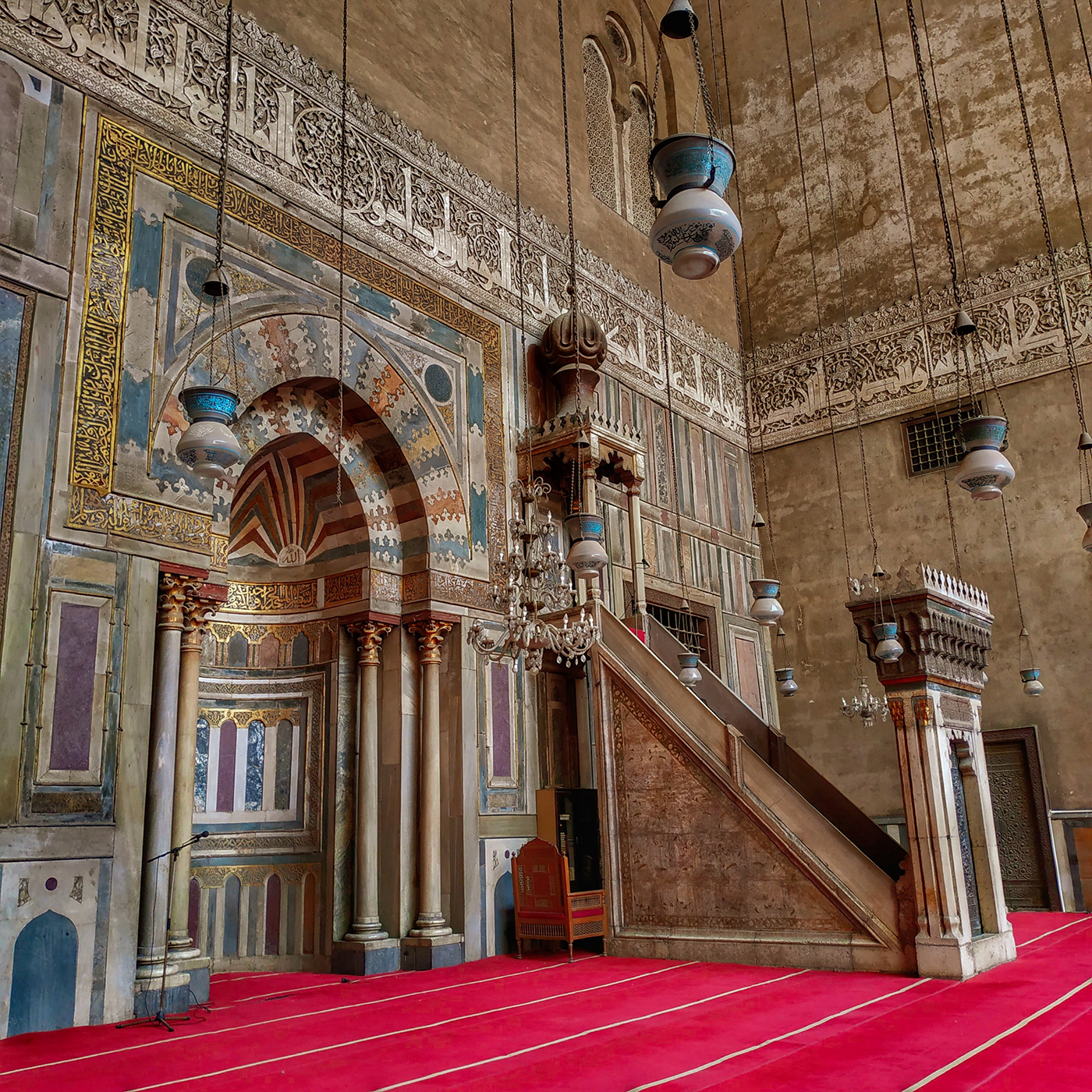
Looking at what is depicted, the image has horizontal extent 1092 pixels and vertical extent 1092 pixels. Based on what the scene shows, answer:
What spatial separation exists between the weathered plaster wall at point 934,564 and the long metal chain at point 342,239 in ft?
22.6

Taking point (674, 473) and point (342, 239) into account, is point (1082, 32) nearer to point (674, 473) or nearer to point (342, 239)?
point (674, 473)

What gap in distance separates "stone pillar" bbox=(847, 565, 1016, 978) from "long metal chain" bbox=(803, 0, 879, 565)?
4.82m

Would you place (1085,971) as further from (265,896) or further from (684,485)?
(684,485)

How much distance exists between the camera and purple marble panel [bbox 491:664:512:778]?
863cm

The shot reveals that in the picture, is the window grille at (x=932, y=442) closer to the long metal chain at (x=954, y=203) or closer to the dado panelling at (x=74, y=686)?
the long metal chain at (x=954, y=203)

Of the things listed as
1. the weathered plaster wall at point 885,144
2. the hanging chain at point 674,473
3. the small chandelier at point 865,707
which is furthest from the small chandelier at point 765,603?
the weathered plaster wall at point 885,144

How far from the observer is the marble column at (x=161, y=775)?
5852mm

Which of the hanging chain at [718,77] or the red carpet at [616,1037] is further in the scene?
the hanging chain at [718,77]

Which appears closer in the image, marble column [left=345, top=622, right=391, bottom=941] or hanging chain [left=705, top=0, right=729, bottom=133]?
marble column [left=345, top=622, right=391, bottom=941]

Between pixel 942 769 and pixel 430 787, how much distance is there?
3.87 metres

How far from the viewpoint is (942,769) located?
6.88m

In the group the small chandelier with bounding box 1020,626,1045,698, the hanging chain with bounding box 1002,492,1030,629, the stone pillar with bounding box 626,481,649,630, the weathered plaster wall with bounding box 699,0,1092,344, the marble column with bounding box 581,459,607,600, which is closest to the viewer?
the marble column with bounding box 581,459,607,600

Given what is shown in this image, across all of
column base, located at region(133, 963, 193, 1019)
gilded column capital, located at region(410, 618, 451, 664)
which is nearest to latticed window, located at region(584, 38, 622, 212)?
gilded column capital, located at region(410, 618, 451, 664)

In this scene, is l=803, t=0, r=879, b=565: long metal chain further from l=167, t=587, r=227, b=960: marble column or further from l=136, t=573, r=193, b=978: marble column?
l=136, t=573, r=193, b=978: marble column
